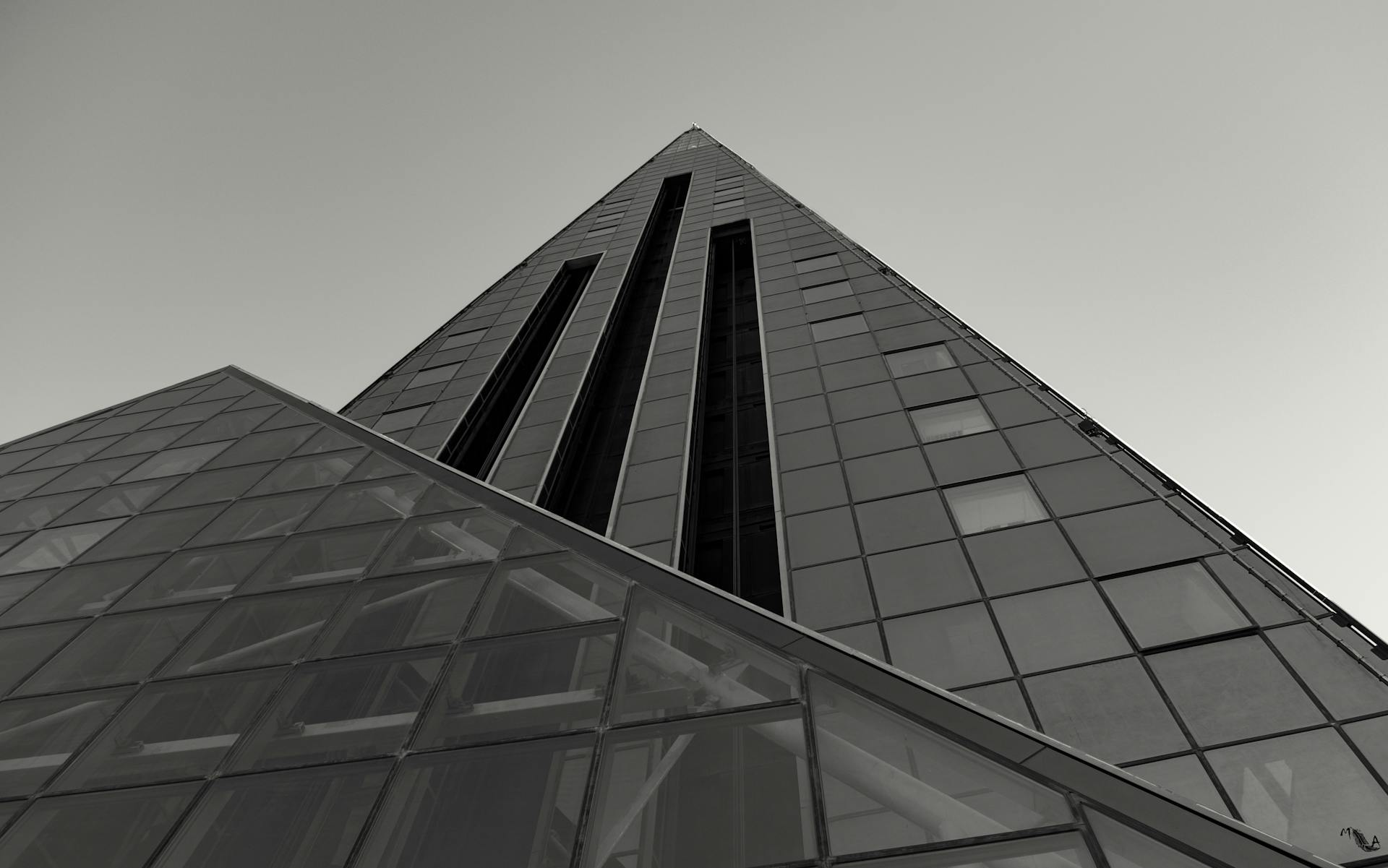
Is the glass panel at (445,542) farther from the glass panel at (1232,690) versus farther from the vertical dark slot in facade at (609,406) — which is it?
the vertical dark slot in facade at (609,406)

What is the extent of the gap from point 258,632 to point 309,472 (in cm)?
575

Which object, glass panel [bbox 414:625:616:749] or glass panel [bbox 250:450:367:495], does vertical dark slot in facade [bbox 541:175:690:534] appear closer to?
glass panel [bbox 250:450:367:495]

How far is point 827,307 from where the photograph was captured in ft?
92.2

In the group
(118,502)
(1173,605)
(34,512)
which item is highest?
(118,502)

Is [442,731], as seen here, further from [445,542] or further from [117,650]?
[117,650]

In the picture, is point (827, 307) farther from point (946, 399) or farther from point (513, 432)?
point (513, 432)

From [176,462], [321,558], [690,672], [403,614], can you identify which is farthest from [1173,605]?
[176,462]

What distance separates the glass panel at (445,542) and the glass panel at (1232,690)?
942cm

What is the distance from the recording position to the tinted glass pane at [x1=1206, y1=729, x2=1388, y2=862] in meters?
9.06

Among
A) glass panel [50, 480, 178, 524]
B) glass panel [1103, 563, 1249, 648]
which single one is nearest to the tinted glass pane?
glass panel [1103, 563, 1249, 648]

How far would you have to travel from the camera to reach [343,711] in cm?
827

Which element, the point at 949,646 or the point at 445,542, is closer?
the point at 445,542

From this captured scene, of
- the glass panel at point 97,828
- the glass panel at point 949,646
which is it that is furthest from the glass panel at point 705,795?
the glass panel at point 949,646

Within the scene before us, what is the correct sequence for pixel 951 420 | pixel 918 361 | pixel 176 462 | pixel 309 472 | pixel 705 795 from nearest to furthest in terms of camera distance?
pixel 705 795 → pixel 309 472 → pixel 176 462 → pixel 951 420 → pixel 918 361
